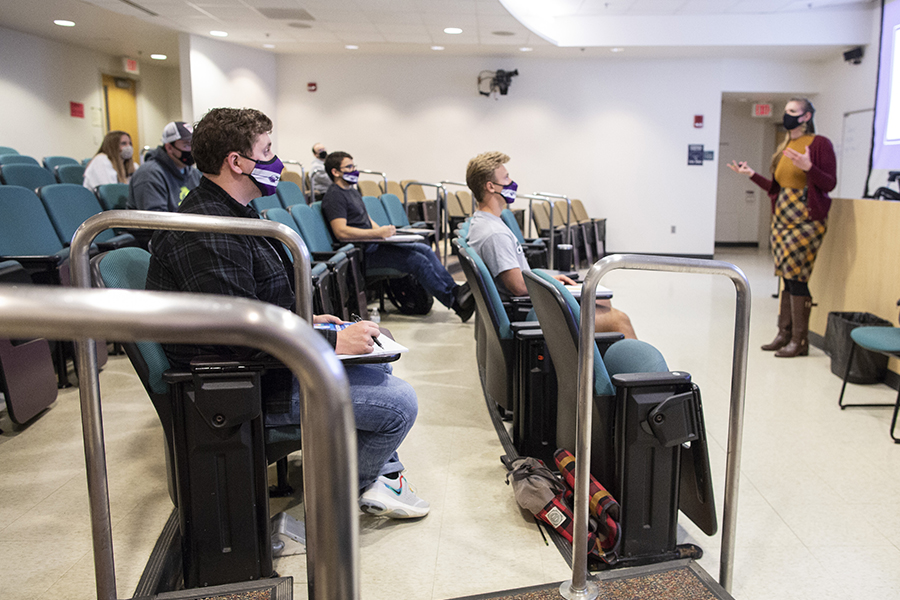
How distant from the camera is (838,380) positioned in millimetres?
3711

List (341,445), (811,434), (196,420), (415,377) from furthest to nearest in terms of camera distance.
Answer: (415,377) < (811,434) < (196,420) < (341,445)

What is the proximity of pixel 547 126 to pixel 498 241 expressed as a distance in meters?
7.43

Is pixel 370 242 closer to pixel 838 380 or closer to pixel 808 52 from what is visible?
pixel 838 380

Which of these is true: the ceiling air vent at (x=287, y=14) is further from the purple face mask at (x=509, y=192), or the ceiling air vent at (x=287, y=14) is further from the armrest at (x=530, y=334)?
the armrest at (x=530, y=334)

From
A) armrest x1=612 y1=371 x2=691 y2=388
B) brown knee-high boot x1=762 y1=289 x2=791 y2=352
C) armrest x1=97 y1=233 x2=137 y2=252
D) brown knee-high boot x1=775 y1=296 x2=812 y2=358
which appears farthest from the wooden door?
armrest x1=612 y1=371 x2=691 y2=388

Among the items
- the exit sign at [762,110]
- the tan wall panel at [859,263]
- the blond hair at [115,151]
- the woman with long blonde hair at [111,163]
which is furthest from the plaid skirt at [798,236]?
the exit sign at [762,110]

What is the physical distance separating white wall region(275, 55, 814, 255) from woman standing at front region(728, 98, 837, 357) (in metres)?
5.89

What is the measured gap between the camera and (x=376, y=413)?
187cm

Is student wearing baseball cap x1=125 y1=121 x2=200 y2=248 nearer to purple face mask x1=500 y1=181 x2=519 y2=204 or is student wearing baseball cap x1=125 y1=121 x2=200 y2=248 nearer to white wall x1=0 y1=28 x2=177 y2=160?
purple face mask x1=500 y1=181 x2=519 y2=204

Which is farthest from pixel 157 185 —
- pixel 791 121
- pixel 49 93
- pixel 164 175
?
pixel 49 93

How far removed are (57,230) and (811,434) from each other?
3.97 metres

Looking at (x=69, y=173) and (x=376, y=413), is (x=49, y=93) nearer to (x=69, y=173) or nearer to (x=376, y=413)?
(x=69, y=173)

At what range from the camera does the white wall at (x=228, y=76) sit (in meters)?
8.56

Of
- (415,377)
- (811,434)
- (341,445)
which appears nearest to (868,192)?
(811,434)
